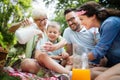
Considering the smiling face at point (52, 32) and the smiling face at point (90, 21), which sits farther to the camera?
the smiling face at point (52, 32)

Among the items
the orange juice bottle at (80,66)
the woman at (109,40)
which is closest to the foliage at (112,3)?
the woman at (109,40)

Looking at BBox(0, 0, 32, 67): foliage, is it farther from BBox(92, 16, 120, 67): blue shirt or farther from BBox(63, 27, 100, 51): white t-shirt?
BBox(92, 16, 120, 67): blue shirt

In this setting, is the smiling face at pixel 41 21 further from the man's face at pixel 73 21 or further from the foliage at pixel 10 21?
the foliage at pixel 10 21

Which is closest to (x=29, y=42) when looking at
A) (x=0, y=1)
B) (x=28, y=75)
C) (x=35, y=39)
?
(x=35, y=39)

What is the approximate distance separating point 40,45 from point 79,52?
0.69 metres

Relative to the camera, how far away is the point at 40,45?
271cm

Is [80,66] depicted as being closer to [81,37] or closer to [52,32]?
[52,32]

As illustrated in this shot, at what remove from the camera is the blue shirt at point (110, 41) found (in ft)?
7.36

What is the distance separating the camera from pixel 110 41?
2.25 m

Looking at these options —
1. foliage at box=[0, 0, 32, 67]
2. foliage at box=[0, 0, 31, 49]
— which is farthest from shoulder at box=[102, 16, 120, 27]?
foliage at box=[0, 0, 31, 49]

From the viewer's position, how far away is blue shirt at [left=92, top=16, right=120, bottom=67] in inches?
88.3

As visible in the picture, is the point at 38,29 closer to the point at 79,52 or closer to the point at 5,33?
the point at 79,52

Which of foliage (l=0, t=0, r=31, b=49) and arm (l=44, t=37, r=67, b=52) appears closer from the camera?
arm (l=44, t=37, r=67, b=52)

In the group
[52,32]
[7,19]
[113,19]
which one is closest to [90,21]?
[113,19]
